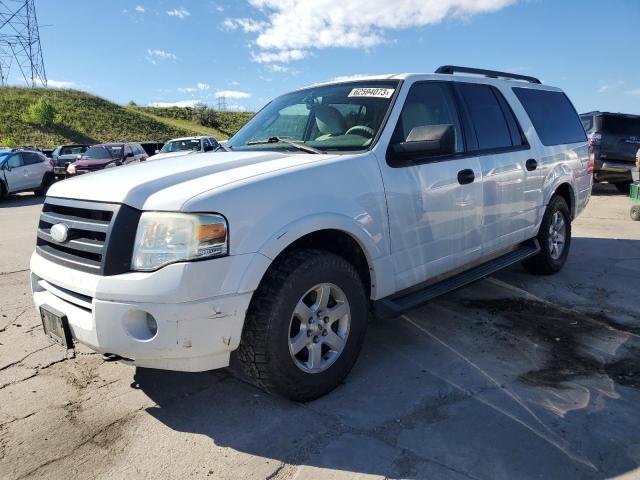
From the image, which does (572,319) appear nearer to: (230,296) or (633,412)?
(633,412)

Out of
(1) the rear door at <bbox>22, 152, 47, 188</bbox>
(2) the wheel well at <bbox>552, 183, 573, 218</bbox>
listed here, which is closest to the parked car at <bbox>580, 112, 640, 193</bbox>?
(2) the wheel well at <bbox>552, 183, 573, 218</bbox>

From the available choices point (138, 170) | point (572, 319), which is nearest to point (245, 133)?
point (138, 170)

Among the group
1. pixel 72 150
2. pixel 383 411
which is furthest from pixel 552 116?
pixel 72 150

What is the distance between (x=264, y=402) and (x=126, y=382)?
1.00 metres

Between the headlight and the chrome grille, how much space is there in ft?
0.26

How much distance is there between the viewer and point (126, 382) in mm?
3396

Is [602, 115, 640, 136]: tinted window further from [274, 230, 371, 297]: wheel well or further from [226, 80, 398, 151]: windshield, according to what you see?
[274, 230, 371, 297]: wheel well

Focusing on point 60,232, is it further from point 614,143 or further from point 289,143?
point 614,143

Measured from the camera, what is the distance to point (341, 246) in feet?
10.8

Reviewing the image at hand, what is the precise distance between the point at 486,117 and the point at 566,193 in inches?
77.9

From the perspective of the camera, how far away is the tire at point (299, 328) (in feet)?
8.96

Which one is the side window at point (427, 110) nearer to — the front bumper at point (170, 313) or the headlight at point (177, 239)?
the headlight at point (177, 239)

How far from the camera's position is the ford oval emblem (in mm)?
2883

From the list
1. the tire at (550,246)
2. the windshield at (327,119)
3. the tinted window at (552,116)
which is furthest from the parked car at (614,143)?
the windshield at (327,119)
